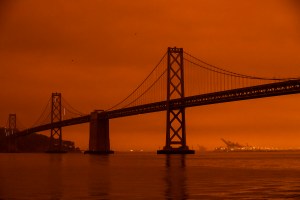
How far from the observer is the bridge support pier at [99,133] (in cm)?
Answer: 8231

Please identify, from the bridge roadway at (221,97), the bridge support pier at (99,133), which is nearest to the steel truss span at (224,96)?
the bridge roadway at (221,97)

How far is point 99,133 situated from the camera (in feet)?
273

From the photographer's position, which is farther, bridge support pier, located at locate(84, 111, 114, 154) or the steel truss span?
bridge support pier, located at locate(84, 111, 114, 154)

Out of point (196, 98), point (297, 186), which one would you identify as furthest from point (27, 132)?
point (297, 186)

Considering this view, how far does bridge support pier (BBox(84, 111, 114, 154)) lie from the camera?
82.3 meters

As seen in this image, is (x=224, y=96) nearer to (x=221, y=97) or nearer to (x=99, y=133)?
(x=221, y=97)

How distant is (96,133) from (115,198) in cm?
6476

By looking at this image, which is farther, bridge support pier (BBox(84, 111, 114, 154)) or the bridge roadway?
bridge support pier (BBox(84, 111, 114, 154))

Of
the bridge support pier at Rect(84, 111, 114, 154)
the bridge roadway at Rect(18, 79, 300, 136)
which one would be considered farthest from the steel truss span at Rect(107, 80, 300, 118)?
the bridge support pier at Rect(84, 111, 114, 154)

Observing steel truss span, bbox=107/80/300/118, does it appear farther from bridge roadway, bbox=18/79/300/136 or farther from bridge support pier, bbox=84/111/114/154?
bridge support pier, bbox=84/111/114/154

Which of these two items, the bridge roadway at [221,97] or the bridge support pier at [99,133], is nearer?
the bridge roadway at [221,97]

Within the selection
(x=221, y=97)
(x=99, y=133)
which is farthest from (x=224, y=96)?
(x=99, y=133)

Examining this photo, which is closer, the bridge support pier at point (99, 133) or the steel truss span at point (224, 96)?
the steel truss span at point (224, 96)

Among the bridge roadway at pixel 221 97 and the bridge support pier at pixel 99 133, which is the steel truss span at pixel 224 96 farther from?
the bridge support pier at pixel 99 133
